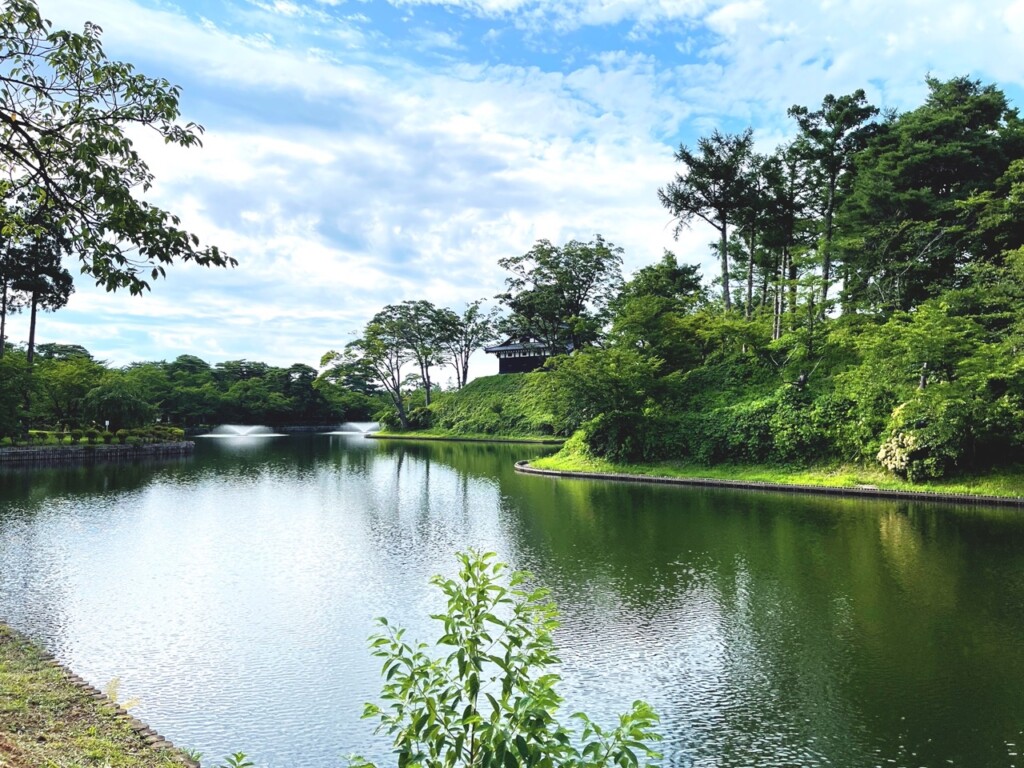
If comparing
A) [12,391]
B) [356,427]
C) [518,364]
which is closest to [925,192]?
[518,364]

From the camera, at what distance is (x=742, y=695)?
20.7ft

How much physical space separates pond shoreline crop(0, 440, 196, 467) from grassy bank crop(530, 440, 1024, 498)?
21.7m

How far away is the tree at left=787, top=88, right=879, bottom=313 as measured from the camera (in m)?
25.3

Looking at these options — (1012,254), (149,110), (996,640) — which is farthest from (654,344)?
(149,110)

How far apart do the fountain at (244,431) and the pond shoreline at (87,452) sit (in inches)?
966

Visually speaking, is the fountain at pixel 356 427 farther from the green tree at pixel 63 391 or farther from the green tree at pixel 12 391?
the green tree at pixel 12 391

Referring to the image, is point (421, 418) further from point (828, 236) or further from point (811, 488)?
point (811, 488)

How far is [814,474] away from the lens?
20.5 metres

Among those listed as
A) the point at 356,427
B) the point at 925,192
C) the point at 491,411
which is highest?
the point at 925,192

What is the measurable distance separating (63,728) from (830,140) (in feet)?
98.7

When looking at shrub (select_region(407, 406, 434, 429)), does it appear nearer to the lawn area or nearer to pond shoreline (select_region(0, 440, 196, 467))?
pond shoreline (select_region(0, 440, 196, 467))

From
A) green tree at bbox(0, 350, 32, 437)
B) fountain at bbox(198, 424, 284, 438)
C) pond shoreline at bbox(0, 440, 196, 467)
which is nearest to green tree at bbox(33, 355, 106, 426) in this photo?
green tree at bbox(0, 350, 32, 437)

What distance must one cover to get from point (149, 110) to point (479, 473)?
23.7 metres

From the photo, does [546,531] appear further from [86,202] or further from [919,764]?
[86,202]
